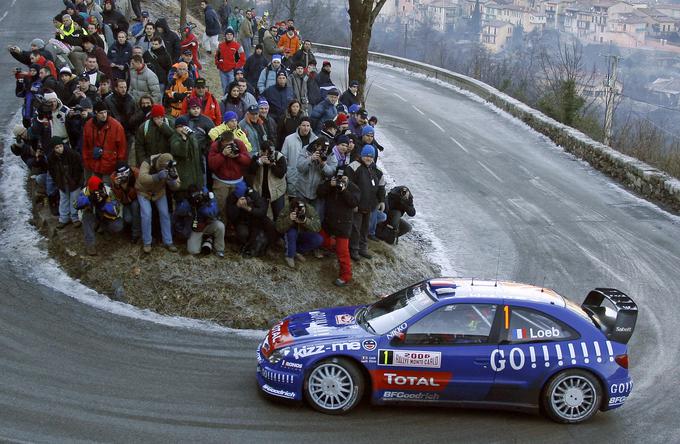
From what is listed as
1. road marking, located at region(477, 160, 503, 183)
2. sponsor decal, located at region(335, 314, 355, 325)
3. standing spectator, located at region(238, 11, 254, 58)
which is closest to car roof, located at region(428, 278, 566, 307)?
sponsor decal, located at region(335, 314, 355, 325)

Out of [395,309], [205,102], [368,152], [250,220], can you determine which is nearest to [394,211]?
[368,152]

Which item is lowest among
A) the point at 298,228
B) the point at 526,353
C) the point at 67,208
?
the point at 526,353

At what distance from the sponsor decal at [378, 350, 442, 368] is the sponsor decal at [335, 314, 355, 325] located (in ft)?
2.33

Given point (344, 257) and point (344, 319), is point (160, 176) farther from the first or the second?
point (344, 319)

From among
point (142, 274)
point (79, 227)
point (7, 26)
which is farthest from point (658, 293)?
point (7, 26)

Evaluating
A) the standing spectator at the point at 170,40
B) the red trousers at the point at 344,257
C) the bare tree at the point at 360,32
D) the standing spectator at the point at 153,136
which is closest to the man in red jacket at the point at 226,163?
the standing spectator at the point at 153,136

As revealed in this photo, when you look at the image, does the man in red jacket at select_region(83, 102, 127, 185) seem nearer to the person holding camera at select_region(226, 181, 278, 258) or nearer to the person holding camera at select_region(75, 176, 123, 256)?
the person holding camera at select_region(75, 176, 123, 256)

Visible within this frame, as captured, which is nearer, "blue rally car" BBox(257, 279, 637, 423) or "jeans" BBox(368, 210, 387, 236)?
"blue rally car" BBox(257, 279, 637, 423)

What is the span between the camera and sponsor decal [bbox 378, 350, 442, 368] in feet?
30.5

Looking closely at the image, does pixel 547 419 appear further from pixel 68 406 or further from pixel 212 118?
pixel 212 118

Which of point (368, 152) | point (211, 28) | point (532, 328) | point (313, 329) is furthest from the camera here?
point (211, 28)

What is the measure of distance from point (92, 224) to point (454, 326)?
6.04 meters

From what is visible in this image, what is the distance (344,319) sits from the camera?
9984mm

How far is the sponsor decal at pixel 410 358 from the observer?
30.5 ft
